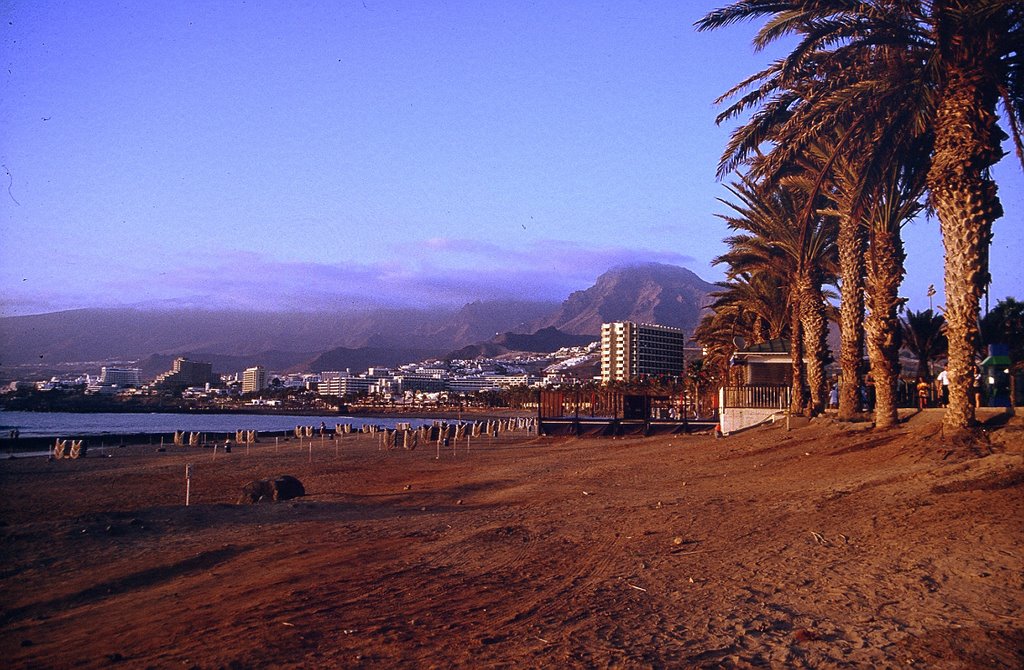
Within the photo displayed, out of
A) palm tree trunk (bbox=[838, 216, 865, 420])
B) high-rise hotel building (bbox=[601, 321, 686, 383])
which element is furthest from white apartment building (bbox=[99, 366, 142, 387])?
palm tree trunk (bbox=[838, 216, 865, 420])

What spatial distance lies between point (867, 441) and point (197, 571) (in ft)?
37.9

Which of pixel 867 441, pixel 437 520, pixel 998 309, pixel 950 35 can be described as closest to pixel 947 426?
pixel 867 441

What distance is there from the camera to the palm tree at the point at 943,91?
11.4 metres

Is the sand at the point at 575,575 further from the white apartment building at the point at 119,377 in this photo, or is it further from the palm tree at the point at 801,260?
the white apartment building at the point at 119,377

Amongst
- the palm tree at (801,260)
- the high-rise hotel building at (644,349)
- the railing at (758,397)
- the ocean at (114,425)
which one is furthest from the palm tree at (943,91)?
the high-rise hotel building at (644,349)

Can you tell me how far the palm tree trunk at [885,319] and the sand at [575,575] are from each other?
2238 mm

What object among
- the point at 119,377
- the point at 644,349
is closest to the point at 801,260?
the point at 644,349

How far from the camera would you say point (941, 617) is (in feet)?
18.4

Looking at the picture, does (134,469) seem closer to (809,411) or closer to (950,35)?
(809,411)

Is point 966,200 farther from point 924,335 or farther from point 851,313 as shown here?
point 924,335

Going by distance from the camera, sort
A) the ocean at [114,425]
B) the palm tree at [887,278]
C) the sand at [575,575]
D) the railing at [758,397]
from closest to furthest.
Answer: the sand at [575,575]
the palm tree at [887,278]
the railing at [758,397]
the ocean at [114,425]

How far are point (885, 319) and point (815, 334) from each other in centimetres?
759

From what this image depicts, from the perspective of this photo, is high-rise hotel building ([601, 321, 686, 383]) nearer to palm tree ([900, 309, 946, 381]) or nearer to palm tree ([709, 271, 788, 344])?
palm tree ([709, 271, 788, 344])

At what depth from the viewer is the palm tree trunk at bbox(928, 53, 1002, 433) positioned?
11375 millimetres
